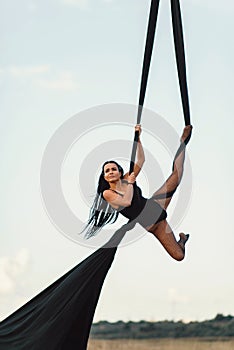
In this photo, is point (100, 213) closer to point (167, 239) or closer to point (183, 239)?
point (167, 239)

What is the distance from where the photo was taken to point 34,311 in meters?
5.82

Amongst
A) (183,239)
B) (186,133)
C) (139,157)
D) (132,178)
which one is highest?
(186,133)

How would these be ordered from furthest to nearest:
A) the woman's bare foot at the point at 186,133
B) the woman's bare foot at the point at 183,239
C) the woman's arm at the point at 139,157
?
1. the woman's bare foot at the point at 183,239
2. the woman's bare foot at the point at 186,133
3. the woman's arm at the point at 139,157

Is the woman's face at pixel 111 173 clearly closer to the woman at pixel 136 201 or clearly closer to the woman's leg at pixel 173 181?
the woman at pixel 136 201

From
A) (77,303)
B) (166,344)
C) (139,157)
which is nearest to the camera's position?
(139,157)

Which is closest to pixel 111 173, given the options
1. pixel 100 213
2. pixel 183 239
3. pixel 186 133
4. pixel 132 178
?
pixel 132 178

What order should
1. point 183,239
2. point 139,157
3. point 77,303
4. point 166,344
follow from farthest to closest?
point 166,344 < point 183,239 < point 77,303 < point 139,157

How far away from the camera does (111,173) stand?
5.62 meters

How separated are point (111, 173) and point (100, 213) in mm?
295

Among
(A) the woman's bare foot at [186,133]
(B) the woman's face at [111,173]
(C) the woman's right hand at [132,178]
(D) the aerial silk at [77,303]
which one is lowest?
(D) the aerial silk at [77,303]

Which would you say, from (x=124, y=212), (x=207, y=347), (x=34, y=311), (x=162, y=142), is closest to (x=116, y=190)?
(x=124, y=212)

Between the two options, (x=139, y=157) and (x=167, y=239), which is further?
(x=167, y=239)

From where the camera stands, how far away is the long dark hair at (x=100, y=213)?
570 centimetres

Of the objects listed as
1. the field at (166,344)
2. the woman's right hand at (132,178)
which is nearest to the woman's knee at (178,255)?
the woman's right hand at (132,178)
